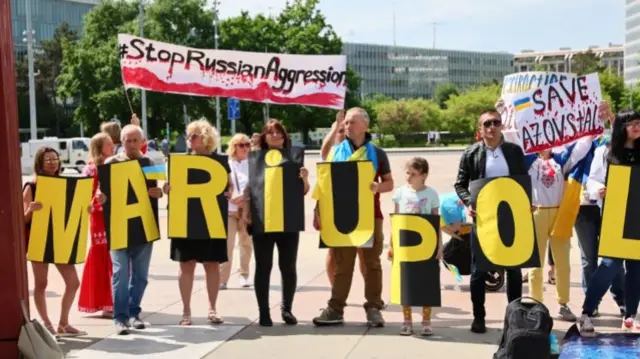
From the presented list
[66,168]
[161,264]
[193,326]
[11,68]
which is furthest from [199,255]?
[66,168]

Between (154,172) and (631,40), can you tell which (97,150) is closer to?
(154,172)

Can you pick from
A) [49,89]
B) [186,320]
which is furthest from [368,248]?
[49,89]

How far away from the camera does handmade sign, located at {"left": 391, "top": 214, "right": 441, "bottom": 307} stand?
305 inches

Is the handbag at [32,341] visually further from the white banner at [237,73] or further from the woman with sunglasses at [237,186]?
the white banner at [237,73]

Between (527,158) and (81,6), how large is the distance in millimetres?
129054

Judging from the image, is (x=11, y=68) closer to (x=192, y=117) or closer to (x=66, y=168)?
(x=66, y=168)

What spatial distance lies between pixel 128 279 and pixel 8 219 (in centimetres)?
265

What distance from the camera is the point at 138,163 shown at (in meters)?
8.19

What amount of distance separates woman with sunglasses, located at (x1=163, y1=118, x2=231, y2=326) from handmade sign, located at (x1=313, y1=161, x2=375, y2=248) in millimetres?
964

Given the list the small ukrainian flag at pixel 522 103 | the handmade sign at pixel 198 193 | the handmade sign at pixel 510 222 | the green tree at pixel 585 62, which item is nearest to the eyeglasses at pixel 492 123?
the handmade sign at pixel 510 222

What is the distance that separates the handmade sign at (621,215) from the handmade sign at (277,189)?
253 cm

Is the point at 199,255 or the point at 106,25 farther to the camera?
the point at 106,25

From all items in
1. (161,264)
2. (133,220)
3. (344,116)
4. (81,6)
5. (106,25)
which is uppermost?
(81,6)

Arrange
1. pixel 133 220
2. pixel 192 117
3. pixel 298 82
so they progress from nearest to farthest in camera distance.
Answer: pixel 133 220
pixel 298 82
pixel 192 117
